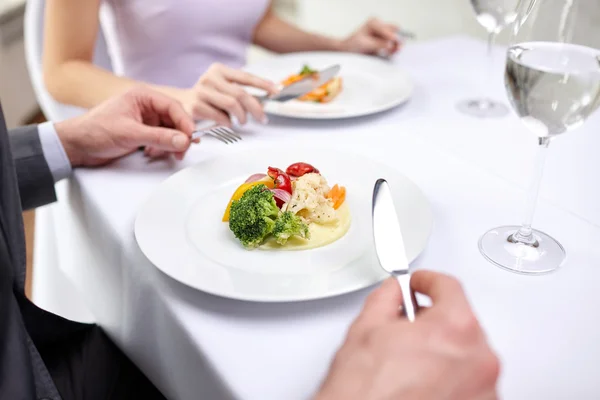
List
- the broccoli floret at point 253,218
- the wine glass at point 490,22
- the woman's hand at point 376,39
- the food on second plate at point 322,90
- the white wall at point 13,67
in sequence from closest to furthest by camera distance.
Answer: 1. the broccoli floret at point 253,218
2. the wine glass at point 490,22
3. the food on second plate at point 322,90
4. the woman's hand at point 376,39
5. the white wall at point 13,67

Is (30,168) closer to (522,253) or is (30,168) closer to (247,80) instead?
(247,80)

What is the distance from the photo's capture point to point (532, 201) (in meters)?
0.69

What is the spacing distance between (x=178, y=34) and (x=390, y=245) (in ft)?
3.96

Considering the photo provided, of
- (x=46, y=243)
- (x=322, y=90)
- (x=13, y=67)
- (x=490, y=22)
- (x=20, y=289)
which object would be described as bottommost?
(x=13, y=67)

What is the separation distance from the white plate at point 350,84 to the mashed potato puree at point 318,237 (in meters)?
0.36

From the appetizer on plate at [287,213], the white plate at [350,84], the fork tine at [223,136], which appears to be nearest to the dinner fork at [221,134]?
the fork tine at [223,136]

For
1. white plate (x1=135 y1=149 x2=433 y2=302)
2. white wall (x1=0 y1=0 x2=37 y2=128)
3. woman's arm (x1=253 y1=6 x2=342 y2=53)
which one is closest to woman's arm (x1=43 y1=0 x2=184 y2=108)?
white plate (x1=135 y1=149 x2=433 y2=302)

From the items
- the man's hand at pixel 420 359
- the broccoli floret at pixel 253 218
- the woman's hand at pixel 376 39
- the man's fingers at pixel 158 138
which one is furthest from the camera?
the woman's hand at pixel 376 39

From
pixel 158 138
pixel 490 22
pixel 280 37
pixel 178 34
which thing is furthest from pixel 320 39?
pixel 158 138

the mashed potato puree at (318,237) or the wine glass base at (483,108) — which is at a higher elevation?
the mashed potato puree at (318,237)

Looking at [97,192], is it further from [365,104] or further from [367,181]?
[365,104]

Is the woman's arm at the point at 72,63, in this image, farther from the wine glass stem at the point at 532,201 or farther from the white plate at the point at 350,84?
the wine glass stem at the point at 532,201

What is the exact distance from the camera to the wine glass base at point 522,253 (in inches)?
26.2

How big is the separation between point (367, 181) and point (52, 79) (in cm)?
85
